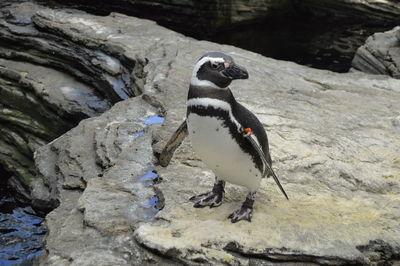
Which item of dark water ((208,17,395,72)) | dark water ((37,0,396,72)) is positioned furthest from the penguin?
dark water ((208,17,395,72))

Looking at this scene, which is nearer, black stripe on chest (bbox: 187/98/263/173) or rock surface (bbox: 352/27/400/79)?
black stripe on chest (bbox: 187/98/263/173)

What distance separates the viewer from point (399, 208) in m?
3.36

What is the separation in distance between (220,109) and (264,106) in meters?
1.93

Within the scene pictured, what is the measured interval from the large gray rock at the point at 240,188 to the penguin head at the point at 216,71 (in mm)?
738

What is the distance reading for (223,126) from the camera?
2.91m

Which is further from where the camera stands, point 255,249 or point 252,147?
point 252,147

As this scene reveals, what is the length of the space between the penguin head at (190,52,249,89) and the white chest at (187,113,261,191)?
0.59 ft

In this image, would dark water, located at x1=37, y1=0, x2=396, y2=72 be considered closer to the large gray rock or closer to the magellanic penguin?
the large gray rock

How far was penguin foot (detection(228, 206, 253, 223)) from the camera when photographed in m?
3.04

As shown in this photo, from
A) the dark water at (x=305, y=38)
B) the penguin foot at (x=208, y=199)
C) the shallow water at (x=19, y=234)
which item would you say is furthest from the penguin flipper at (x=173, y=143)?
the dark water at (x=305, y=38)

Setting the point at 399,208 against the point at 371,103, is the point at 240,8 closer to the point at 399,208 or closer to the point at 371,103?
the point at 371,103

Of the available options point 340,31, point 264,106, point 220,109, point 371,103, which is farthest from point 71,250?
point 340,31

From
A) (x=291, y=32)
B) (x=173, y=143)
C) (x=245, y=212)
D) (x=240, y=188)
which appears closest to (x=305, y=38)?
(x=291, y=32)

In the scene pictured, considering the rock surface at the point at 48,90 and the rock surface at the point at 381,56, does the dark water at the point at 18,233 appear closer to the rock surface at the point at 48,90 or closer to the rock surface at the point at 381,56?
the rock surface at the point at 48,90
